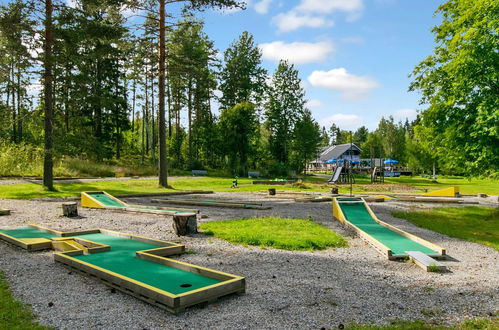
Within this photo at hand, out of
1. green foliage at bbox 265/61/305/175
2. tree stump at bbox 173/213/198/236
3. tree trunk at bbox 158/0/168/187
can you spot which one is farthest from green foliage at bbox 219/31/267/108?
tree stump at bbox 173/213/198/236

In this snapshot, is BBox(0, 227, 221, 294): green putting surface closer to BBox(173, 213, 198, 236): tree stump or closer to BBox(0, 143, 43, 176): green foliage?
BBox(173, 213, 198, 236): tree stump

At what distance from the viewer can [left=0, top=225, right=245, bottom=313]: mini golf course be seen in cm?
422

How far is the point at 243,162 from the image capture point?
39969 millimetres

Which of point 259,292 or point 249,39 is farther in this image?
point 249,39

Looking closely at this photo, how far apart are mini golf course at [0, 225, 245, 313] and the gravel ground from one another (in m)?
0.14

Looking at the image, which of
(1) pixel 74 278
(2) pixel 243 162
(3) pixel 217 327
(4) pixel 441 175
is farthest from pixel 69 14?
(4) pixel 441 175

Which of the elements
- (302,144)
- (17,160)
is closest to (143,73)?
(17,160)

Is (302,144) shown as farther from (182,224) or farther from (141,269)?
(141,269)

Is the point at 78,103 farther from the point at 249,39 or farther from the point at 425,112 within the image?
the point at 249,39

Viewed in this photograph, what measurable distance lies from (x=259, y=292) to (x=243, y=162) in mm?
35289

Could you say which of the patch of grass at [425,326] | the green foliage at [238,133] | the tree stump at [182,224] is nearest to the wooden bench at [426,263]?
the patch of grass at [425,326]

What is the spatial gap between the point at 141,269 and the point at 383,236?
226 inches

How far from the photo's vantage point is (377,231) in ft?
29.3

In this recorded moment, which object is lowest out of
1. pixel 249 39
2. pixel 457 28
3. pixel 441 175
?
pixel 441 175
